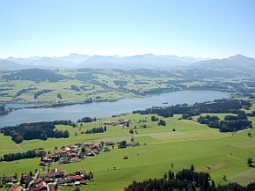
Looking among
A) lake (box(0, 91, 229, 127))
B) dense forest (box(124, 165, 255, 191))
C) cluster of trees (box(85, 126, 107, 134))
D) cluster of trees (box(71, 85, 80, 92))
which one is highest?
cluster of trees (box(71, 85, 80, 92))

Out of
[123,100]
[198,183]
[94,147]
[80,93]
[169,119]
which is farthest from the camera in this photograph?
[80,93]

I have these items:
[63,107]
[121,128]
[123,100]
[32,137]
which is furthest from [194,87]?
[32,137]

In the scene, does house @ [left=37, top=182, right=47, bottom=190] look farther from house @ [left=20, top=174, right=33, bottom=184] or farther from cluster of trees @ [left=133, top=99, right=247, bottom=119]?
cluster of trees @ [left=133, top=99, right=247, bottom=119]

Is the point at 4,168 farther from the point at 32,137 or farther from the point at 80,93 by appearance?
the point at 80,93

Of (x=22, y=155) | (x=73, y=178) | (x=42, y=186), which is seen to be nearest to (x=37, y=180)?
(x=42, y=186)

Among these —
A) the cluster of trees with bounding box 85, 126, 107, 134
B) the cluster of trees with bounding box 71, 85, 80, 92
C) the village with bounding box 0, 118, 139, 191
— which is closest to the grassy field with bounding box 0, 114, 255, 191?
the village with bounding box 0, 118, 139, 191

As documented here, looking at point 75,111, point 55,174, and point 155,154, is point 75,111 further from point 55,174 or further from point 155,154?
point 55,174
